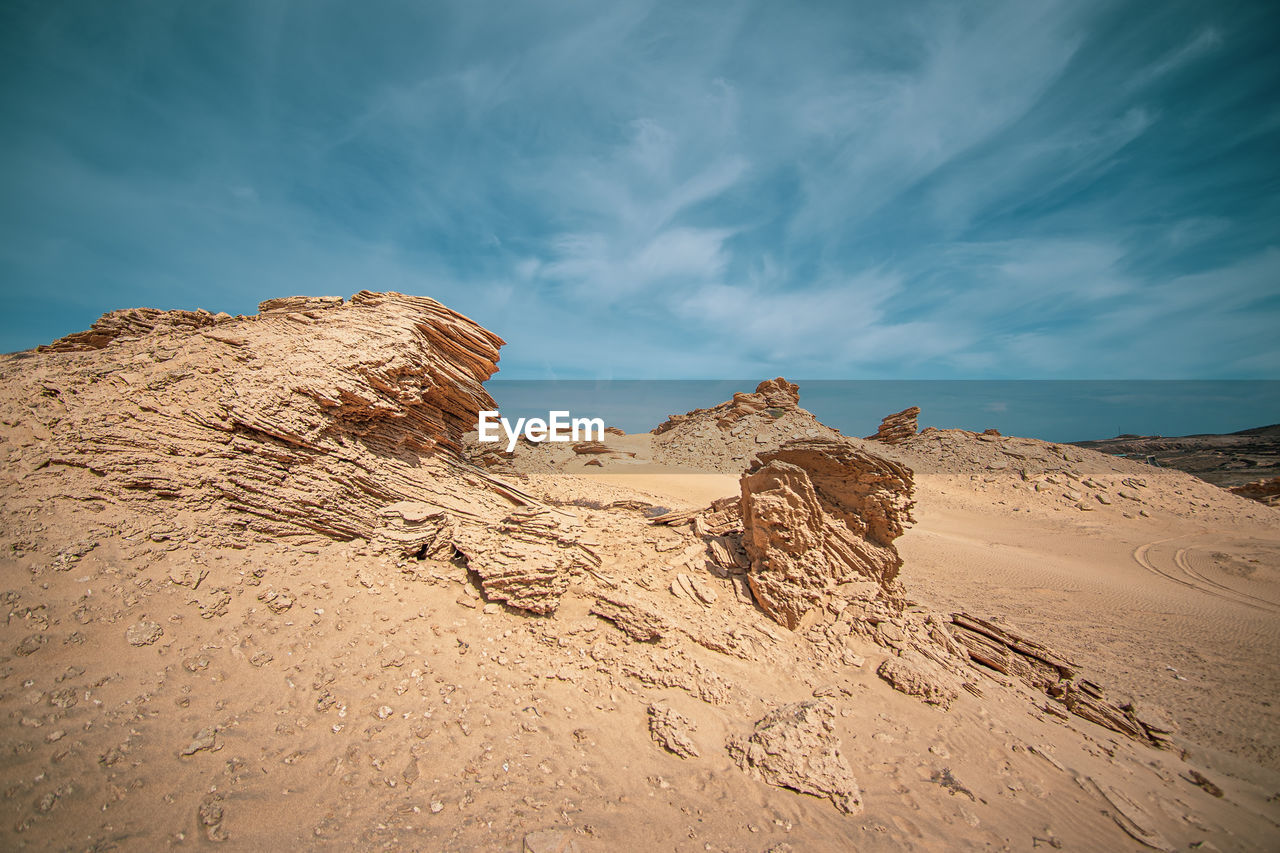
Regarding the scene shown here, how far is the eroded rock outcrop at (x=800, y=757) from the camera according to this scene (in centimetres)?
418

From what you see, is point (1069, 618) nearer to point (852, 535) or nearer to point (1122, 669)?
point (1122, 669)

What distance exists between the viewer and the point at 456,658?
4.78 metres

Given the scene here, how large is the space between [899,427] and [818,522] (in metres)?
34.8

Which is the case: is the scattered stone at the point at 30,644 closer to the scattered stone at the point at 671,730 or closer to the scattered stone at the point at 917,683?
the scattered stone at the point at 671,730

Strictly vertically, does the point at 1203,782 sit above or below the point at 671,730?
below

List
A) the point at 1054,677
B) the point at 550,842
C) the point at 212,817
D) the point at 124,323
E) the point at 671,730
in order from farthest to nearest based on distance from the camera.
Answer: the point at 124,323, the point at 1054,677, the point at 671,730, the point at 550,842, the point at 212,817

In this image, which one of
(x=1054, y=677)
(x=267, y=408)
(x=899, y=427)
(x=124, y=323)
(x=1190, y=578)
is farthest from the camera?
(x=899, y=427)

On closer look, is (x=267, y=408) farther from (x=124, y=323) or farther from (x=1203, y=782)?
(x=1203, y=782)

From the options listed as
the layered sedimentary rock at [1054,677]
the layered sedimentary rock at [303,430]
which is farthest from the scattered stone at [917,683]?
the layered sedimentary rock at [303,430]

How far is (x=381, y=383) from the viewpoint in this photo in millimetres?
6082

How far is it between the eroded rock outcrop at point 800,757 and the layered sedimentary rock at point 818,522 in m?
1.83

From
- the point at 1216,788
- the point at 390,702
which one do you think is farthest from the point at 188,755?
the point at 1216,788

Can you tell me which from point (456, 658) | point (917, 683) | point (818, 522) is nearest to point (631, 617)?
point (456, 658)

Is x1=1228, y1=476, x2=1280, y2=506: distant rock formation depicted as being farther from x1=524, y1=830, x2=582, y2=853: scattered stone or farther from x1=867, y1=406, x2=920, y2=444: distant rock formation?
x1=524, y1=830, x2=582, y2=853: scattered stone
